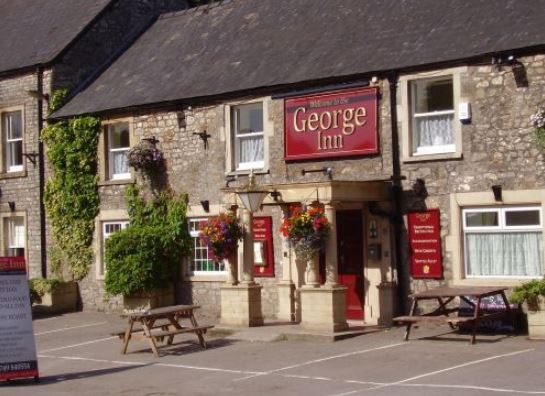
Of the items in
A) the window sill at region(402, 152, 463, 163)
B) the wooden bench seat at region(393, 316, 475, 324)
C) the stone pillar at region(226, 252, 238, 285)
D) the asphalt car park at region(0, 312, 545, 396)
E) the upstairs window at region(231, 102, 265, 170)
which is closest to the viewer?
the asphalt car park at region(0, 312, 545, 396)

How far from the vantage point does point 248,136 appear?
68.8 feet

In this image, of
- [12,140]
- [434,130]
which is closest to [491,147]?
[434,130]

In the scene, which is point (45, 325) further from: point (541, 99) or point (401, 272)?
point (541, 99)

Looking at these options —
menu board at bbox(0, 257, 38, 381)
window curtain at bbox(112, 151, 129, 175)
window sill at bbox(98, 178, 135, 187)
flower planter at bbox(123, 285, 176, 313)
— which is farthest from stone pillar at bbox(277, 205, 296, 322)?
menu board at bbox(0, 257, 38, 381)

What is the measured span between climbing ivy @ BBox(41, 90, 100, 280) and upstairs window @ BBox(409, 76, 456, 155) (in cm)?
887

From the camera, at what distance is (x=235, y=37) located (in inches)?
922

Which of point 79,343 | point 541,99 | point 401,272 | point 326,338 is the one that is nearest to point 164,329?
point 79,343

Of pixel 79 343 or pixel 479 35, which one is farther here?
pixel 79 343

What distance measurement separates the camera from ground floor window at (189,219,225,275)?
71.3 feet

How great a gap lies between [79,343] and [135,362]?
11.1ft

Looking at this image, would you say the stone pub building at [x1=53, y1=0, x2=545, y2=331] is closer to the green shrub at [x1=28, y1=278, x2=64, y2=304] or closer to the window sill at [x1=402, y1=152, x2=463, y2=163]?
the window sill at [x1=402, y1=152, x2=463, y2=163]

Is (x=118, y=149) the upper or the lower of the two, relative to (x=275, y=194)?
upper

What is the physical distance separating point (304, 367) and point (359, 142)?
5769 millimetres

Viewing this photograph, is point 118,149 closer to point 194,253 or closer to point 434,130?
point 194,253
